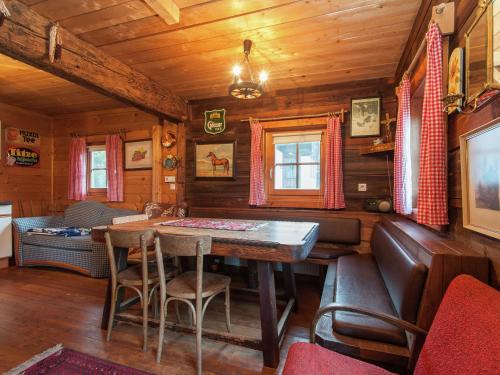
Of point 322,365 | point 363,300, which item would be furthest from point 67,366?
point 363,300

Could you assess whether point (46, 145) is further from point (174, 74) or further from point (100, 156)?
point (174, 74)

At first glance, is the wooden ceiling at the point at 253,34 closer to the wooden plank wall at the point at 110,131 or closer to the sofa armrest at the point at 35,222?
the wooden plank wall at the point at 110,131

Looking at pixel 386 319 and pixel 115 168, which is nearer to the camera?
pixel 386 319

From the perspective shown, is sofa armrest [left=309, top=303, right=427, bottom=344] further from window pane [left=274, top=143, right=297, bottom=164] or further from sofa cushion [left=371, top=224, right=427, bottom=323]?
window pane [left=274, top=143, right=297, bottom=164]

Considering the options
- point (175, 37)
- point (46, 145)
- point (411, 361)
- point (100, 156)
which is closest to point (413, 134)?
point (411, 361)

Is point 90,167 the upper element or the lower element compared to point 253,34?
lower

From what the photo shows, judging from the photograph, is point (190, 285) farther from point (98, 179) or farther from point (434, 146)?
point (98, 179)

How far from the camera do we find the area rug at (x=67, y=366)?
166 centimetres

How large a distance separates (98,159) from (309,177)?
12.5ft

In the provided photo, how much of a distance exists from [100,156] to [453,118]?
201 inches

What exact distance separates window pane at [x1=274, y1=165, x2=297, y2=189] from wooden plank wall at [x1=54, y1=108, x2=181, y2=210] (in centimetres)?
165

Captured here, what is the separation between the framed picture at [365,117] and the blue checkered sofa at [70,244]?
11.3ft

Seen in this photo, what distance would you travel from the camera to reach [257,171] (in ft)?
11.8

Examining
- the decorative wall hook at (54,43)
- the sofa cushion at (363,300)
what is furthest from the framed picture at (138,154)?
the sofa cushion at (363,300)
